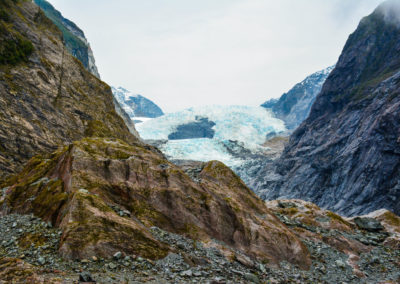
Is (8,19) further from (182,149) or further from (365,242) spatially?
(182,149)

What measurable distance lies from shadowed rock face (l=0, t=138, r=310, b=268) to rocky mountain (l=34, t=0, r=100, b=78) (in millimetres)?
105173

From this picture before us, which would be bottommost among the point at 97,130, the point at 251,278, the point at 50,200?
the point at 251,278

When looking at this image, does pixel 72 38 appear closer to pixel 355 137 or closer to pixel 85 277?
pixel 355 137

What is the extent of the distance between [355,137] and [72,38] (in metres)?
127

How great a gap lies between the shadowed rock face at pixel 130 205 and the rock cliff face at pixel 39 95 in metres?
9.88

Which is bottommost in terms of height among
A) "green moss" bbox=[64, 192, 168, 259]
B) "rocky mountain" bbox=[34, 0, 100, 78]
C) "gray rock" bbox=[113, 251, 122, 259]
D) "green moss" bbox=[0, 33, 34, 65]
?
"gray rock" bbox=[113, 251, 122, 259]

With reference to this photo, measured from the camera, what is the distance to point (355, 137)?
80812mm

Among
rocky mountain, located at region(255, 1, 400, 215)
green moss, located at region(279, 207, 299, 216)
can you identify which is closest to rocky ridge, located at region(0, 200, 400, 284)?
green moss, located at region(279, 207, 299, 216)

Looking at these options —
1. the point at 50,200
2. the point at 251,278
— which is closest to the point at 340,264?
the point at 251,278

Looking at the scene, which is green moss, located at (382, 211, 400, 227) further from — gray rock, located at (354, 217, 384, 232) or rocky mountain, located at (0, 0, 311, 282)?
rocky mountain, located at (0, 0, 311, 282)

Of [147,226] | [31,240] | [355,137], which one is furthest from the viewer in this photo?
[355,137]

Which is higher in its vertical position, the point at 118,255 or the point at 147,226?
the point at 147,226

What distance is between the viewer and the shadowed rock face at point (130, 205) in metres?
11.9

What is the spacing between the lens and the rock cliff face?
2788 cm
